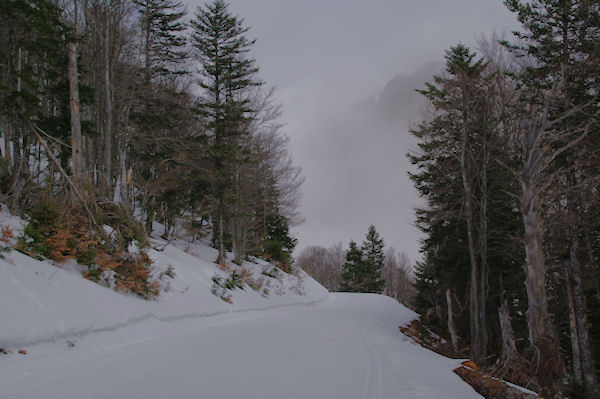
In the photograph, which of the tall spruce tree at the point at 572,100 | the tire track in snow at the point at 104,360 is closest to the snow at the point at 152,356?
the tire track in snow at the point at 104,360

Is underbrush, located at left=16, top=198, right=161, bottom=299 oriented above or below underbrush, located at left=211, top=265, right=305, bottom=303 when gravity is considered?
above

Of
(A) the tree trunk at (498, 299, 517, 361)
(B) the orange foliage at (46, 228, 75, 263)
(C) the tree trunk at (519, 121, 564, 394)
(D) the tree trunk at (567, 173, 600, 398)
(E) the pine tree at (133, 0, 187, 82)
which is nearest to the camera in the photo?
(B) the orange foliage at (46, 228, 75, 263)

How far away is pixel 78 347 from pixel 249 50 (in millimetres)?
17276

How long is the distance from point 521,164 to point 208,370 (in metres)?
13.1

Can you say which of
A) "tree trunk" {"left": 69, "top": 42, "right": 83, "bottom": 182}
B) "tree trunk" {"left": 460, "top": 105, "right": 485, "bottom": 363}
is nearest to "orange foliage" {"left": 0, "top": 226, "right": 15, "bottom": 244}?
"tree trunk" {"left": 69, "top": 42, "right": 83, "bottom": 182}

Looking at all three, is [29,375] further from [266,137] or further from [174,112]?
[266,137]

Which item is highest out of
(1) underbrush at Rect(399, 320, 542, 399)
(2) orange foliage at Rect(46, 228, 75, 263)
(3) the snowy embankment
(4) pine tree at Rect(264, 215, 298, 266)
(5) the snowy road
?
(4) pine tree at Rect(264, 215, 298, 266)

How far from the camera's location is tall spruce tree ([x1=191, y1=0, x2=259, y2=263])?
55.0ft

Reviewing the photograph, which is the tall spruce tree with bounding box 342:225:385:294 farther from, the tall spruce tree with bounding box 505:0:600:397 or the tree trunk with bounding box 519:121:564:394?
the tree trunk with bounding box 519:121:564:394

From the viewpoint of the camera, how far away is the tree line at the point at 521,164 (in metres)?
10.2

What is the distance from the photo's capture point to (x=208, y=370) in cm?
411

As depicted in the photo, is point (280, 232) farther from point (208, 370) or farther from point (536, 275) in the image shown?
point (208, 370)

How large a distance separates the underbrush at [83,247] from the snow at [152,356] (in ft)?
1.02

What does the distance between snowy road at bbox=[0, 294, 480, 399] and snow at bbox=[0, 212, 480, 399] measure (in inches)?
0.5
